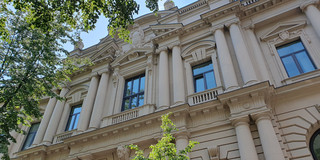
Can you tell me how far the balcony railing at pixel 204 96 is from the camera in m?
11.1

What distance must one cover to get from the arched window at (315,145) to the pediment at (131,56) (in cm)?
1076

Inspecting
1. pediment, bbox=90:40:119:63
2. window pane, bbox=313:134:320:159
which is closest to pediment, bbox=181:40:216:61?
pediment, bbox=90:40:119:63

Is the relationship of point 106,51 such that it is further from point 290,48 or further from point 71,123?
point 290,48

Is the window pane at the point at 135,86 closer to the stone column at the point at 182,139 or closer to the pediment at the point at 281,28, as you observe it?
the stone column at the point at 182,139

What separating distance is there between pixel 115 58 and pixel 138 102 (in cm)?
490

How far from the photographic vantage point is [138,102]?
13.9m

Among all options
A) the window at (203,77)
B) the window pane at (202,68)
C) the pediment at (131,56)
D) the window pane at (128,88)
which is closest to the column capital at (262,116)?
the window at (203,77)

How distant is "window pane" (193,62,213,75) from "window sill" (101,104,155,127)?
333 cm

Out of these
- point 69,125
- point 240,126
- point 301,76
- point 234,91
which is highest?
point 69,125

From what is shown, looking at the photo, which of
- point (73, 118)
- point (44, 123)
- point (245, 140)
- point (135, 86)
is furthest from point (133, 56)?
point (245, 140)

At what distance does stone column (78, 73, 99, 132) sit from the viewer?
540 inches

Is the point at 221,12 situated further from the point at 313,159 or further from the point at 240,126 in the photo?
the point at 313,159

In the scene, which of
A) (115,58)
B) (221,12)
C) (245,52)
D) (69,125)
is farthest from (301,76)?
(69,125)

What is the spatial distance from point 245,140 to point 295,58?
5.49 metres
